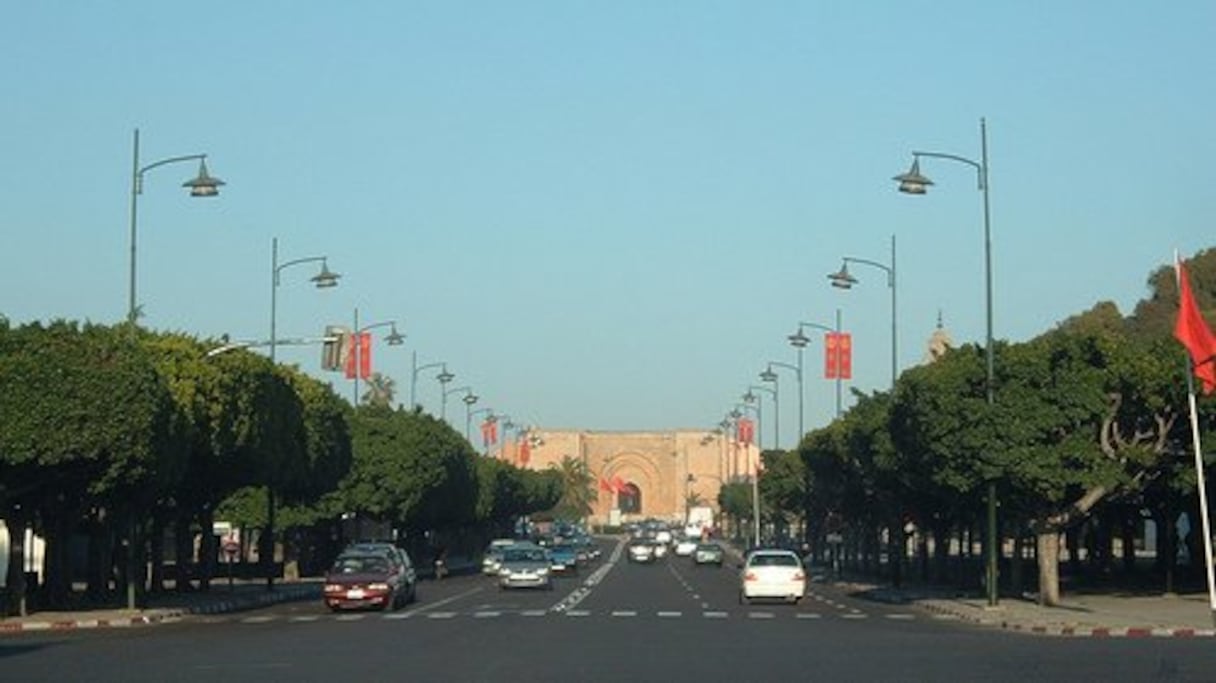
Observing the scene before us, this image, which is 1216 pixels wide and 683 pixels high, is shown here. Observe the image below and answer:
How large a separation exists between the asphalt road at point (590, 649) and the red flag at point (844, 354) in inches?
766

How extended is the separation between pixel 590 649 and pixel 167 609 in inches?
918

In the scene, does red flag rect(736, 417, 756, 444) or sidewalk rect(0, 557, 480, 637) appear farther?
red flag rect(736, 417, 756, 444)

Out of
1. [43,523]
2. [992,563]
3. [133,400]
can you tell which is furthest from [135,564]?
[992,563]

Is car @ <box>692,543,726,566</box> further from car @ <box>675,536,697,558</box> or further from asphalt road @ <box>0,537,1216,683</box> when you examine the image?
asphalt road @ <box>0,537,1216,683</box>

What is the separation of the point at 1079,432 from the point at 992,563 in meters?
3.86

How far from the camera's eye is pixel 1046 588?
5144cm

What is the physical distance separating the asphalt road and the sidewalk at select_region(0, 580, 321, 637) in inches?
58.9

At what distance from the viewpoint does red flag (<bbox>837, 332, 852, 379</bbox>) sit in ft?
236

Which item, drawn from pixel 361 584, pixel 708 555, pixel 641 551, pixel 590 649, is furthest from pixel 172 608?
pixel 641 551

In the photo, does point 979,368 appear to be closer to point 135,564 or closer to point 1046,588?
point 1046,588

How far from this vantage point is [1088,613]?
153ft

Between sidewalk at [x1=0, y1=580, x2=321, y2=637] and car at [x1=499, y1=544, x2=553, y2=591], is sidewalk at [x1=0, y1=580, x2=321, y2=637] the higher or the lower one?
the lower one

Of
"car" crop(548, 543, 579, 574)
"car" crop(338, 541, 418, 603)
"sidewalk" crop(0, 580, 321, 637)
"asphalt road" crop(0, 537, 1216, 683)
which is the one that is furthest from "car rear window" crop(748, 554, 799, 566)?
"car" crop(548, 543, 579, 574)

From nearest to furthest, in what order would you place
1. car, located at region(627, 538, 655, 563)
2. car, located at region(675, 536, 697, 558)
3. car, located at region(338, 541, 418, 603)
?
car, located at region(338, 541, 418, 603) < car, located at region(627, 538, 655, 563) < car, located at region(675, 536, 697, 558)
